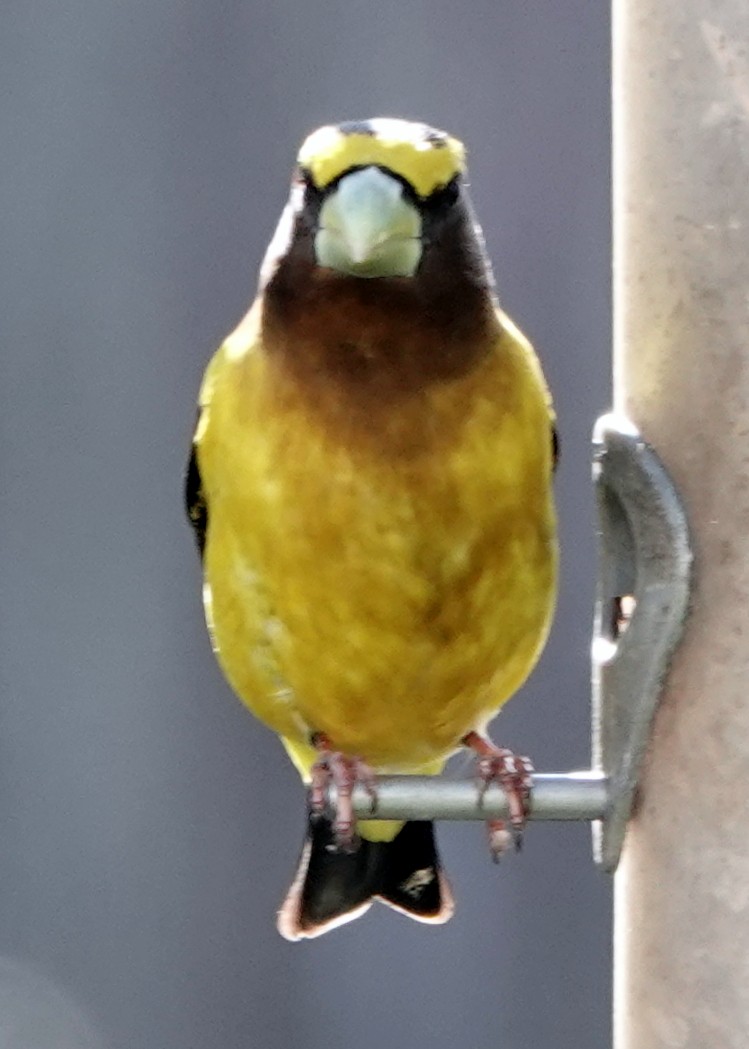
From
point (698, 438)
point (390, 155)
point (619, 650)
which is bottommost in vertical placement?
point (619, 650)

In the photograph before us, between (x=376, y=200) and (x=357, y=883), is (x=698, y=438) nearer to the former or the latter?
(x=376, y=200)

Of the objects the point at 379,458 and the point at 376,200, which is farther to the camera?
the point at 379,458

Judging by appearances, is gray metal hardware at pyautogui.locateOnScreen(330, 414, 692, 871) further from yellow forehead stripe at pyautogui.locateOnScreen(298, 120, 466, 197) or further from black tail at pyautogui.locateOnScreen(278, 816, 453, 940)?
black tail at pyautogui.locateOnScreen(278, 816, 453, 940)

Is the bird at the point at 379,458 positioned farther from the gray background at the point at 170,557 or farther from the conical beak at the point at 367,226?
the gray background at the point at 170,557

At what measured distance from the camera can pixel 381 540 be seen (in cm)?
202

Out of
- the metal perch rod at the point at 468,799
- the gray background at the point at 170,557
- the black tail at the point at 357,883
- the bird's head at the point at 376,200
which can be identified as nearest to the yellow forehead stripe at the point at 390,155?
the bird's head at the point at 376,200

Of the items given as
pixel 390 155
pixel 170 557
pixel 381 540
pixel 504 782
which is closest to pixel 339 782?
pixel 504 782

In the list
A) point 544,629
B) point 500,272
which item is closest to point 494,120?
point 500,272

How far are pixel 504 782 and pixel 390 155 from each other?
0.64m

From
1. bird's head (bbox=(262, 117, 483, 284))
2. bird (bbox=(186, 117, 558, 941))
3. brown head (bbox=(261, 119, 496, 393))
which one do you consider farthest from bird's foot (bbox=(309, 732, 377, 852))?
bird's head (bbox=(262, 117, 483, 284))

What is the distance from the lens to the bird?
6.48ft

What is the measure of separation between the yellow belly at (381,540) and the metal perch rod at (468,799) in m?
0.15

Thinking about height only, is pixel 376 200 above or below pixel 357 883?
above

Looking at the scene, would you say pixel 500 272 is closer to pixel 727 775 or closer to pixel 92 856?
pixel 92 856
